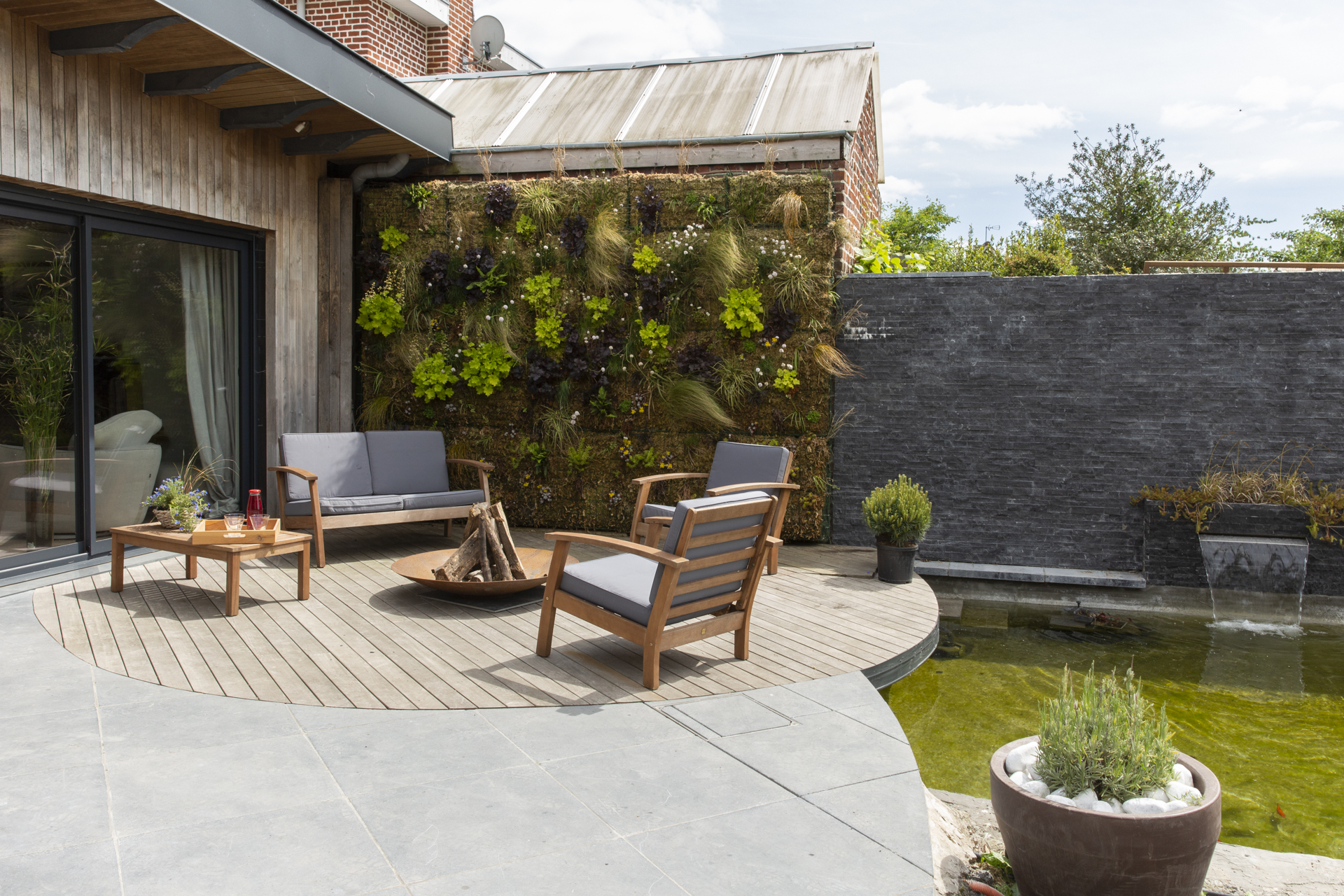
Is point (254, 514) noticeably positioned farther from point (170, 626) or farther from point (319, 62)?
point (319, 62)

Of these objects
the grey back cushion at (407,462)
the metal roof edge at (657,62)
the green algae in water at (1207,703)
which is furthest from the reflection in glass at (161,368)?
the green algae in water at (1207,703)

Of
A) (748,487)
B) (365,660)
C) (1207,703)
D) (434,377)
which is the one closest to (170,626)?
(365,660)

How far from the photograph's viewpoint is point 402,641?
160 inches

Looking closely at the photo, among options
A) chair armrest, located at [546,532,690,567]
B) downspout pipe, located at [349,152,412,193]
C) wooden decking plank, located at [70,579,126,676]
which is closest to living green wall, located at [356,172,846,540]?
downspout pipe, located at [349,152,412,193]

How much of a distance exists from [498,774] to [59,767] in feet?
4.29

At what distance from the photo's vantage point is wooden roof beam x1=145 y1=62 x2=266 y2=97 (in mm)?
5172

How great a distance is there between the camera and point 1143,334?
6320mm

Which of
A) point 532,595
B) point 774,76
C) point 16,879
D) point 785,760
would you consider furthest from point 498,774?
point 774,76

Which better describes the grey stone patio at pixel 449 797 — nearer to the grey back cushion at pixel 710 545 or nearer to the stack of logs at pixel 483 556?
the grey back cushion at pixel 710 545

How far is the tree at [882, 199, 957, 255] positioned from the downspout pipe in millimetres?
28864

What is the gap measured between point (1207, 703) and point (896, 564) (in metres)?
1.74

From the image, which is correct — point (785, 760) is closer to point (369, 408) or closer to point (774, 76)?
point (369, 408)

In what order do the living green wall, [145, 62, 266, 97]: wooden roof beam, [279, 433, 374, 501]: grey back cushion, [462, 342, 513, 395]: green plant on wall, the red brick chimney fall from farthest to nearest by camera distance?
the red brick chimney < [462, 342, 513, 395]: green plant on wall < the living green wall < [279, 433, 374, 501]: grey back cushion < [145, 62, 266, 97]: wooden roof beam

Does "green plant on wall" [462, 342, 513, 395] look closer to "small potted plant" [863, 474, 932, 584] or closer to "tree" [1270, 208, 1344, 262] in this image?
"small potted plant" [863, 474, 932, 584]
